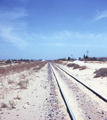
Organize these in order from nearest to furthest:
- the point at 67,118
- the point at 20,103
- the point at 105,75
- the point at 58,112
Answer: the point at 67,118, the point at 58,112, the point at 20,103, the point at 105,75

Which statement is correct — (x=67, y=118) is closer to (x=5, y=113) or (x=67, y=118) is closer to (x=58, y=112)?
(x=58, y=112)

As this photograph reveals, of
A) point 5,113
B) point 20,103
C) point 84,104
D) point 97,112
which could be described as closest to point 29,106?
point 20,103

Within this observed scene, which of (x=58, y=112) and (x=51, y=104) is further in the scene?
(x=51, y=104)

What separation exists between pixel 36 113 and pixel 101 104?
3.26 metres

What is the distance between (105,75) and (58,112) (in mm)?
12784

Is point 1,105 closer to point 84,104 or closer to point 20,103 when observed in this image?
point 20,103

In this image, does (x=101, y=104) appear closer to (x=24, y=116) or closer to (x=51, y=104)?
(x=51, y=104)

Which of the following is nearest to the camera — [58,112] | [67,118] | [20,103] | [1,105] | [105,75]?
[67,118]

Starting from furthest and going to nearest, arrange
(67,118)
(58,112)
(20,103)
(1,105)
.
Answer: (20,103), (1,105), (58,112), (67,118)

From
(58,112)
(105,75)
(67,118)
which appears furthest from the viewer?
(105,75)

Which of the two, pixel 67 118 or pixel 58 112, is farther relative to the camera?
pixel 58 112

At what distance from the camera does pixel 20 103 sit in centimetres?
776

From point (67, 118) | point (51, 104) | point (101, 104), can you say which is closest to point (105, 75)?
point (101, 104)

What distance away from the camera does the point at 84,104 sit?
7363 mm
